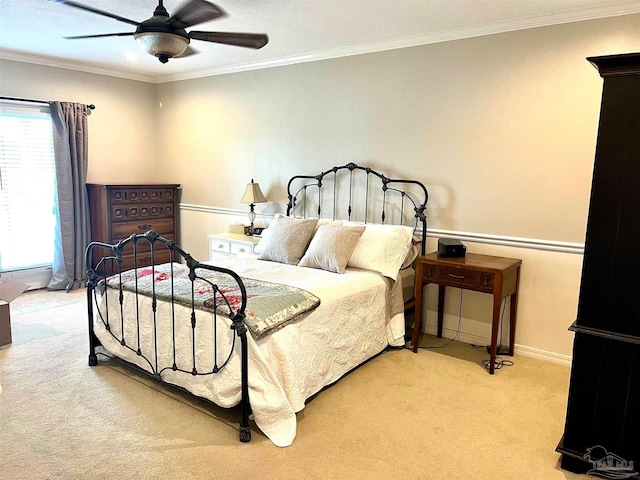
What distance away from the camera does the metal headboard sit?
409 cm

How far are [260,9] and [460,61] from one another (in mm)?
1591

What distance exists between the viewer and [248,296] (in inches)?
111

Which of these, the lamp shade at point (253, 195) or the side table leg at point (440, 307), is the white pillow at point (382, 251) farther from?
the lamp shade at point (253, 195)

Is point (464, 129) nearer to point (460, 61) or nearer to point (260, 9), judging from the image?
point (460, 61)

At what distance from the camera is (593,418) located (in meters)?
2.25

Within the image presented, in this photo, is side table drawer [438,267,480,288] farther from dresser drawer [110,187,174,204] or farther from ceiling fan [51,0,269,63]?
dresser drawer [110,187,174,204]

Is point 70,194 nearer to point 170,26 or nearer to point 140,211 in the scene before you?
point 140,211

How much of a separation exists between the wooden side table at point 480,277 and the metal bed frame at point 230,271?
0.49 m

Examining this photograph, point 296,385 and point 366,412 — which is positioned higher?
point 296,385

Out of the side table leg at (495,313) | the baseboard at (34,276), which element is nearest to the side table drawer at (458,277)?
the side table leg at (495,313)

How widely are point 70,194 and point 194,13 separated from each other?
11.4 feet

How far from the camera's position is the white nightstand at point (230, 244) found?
15.3ft

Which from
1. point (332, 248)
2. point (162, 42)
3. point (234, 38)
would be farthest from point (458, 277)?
point (162, 42)

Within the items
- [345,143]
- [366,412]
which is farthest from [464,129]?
[366,412]
